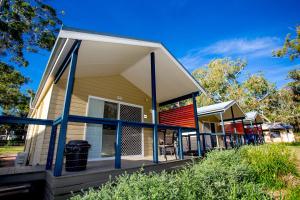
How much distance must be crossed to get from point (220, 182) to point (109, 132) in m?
4.33

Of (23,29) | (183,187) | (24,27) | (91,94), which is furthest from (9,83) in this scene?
(183,187)

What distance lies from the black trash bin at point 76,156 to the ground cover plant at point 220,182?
591 millimetres

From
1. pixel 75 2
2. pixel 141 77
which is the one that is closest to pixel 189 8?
pixel 75 2

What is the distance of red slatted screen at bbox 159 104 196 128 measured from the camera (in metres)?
6.90

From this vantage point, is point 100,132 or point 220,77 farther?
point 220,77

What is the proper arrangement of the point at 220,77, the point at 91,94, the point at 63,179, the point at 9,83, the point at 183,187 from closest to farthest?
1. the point at 183,187
2. the point at 63,179
3. the point at 91,94
4. the point at 9,83
5. the point at 220,77

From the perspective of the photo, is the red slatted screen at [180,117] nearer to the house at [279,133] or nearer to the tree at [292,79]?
the tree at [292,79]

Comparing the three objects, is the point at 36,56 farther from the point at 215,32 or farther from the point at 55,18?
the point at 215,32

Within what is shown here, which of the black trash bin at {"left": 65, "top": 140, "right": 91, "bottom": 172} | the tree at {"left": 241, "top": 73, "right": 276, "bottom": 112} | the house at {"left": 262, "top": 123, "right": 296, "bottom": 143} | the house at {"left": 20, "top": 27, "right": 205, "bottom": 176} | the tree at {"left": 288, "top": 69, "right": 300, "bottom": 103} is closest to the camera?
the black trash bin at {"left": 65, "top": 140, "right": 91, "bottom": 172}

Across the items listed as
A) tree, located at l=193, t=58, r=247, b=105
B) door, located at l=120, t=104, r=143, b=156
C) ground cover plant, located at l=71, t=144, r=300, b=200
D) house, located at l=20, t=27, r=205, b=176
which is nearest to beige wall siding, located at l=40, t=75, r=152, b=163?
house, located at l=20, t=27, r=205, b=176

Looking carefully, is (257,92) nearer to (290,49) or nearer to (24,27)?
(290,49)

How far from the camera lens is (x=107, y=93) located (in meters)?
6.54

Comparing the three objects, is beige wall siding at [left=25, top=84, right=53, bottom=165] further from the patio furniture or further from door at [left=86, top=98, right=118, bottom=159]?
the patio furniture

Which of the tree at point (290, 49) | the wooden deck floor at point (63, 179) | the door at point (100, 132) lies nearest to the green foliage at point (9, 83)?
the door at point (100, 132)
